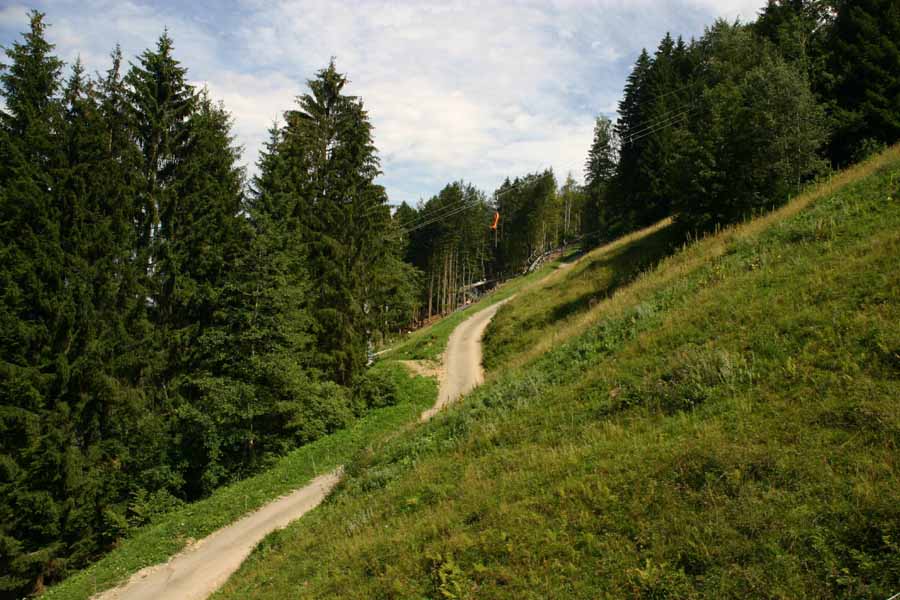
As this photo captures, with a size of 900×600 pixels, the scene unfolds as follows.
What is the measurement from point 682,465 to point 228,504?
16752 millimetres

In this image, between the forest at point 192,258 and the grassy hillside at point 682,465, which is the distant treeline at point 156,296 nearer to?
the forest at point 192,258

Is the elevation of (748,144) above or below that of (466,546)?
above

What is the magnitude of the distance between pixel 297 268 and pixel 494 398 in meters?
13.5

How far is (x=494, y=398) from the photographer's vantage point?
13430 millimetres

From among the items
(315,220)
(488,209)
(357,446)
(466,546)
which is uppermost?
(488,209)

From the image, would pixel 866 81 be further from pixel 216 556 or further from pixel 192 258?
pixel 216 556

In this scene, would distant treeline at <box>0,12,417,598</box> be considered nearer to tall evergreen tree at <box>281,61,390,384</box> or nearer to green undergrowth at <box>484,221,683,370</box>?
tall evergreen tree at <box>281,61,390,384</box>

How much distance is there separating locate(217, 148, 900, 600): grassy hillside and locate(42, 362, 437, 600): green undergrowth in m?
4.47

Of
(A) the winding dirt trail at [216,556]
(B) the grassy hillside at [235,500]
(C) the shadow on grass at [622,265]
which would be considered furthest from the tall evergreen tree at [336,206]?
(C) the shadow on grass at [622,265]

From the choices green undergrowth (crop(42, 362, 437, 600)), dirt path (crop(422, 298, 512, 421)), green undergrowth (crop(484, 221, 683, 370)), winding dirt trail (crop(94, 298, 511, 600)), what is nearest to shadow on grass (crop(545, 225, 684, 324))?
green undergrowth (crop(484, 221, 683, 370))

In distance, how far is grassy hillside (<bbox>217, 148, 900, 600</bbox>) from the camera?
527 cm

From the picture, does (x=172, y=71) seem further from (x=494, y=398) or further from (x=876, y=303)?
(x=876, y=303)

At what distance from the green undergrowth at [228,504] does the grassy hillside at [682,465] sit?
4.47m

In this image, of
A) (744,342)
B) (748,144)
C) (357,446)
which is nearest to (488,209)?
(748,144)
